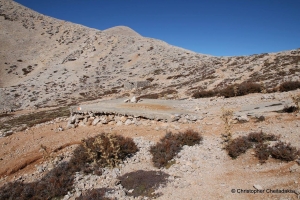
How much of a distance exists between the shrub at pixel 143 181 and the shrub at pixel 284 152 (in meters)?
3.68

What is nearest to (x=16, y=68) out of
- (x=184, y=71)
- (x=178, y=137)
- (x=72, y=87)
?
(x=72, y=87)

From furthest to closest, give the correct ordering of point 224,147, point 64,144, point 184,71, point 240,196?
point 184,71 → point 64,144 → point 224,147 → point 240,196

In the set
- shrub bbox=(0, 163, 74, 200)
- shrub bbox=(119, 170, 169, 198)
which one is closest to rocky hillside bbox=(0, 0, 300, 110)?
shrub bbox=(119, 170, 169, 198)

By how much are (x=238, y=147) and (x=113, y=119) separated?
8.30 meters

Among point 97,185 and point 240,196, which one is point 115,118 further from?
point 240,196

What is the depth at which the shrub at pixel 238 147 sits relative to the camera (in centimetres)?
732

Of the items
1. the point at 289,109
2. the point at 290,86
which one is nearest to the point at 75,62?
the point at 290,86

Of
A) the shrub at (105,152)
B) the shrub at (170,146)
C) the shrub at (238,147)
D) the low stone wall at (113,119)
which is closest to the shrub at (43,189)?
the shrub at (105,152)

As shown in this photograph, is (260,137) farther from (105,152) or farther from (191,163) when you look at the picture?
(105,152)

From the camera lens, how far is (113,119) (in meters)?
13.4

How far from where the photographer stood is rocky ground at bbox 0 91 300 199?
5691 millimetres

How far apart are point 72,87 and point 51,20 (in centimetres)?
5718

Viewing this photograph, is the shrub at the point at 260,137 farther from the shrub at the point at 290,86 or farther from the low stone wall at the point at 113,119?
the shrub at the point at 290,86

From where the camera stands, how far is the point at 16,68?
66.3 meters
